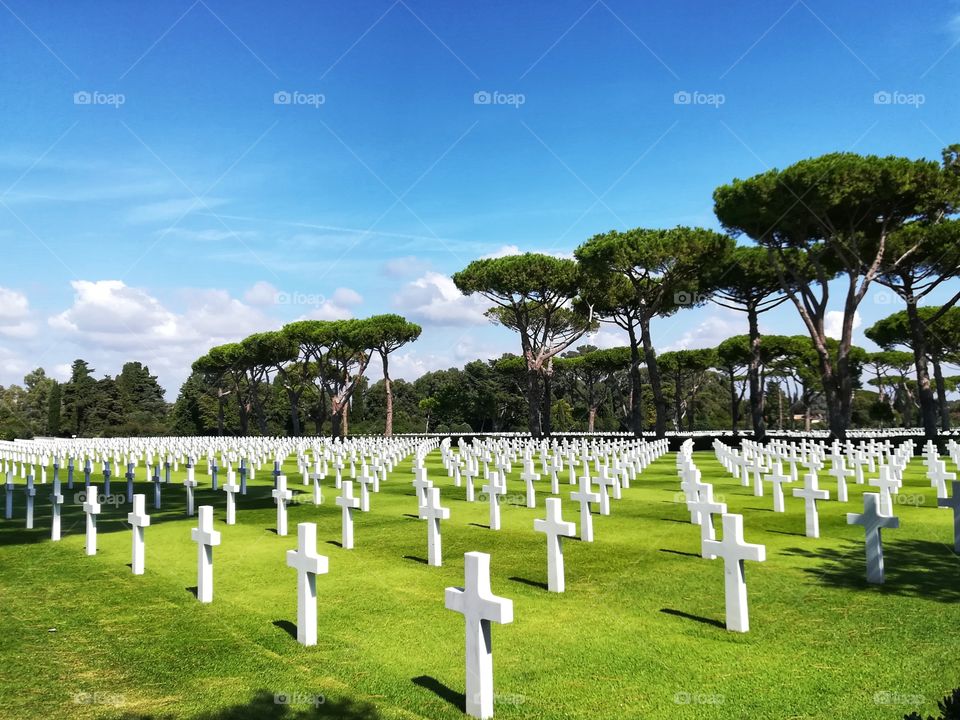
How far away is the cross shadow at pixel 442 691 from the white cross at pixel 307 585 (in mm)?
1180

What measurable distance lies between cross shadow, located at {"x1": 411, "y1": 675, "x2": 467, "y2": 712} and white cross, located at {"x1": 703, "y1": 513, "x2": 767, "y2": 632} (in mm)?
2496

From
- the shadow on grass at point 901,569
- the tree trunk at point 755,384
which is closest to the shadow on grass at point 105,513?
the shadow on grass at point 901,569

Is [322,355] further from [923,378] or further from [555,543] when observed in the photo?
[555,543]

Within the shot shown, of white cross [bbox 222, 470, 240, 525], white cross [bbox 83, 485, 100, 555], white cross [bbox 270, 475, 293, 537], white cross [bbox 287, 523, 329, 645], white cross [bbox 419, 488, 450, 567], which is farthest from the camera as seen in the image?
white cross [bbox 222, 470, 240, 525]

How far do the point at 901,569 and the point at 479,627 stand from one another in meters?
5.87

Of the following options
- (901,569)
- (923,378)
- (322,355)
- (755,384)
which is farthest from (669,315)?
(901,569)

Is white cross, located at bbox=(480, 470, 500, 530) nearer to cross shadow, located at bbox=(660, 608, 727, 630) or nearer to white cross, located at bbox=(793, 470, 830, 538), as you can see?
white cross, located at bbox=(793, 470, 830, 538)

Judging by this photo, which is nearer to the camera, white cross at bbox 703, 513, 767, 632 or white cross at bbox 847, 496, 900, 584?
white cross at bbox 703, 513, 767, 632

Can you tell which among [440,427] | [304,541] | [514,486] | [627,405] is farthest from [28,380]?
[304,541]

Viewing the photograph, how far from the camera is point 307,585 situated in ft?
17.8

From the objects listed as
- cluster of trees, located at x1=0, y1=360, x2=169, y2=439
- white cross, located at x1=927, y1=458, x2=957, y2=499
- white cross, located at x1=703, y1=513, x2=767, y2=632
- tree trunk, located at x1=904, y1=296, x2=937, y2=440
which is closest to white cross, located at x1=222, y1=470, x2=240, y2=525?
white cross, located at x1=703, y1=513, x2=767, y2=632

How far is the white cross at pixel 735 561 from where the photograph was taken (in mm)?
5535

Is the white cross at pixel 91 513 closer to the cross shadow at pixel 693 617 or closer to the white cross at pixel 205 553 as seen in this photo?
the white cross at pixel 205 553

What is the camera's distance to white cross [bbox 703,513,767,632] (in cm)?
554
